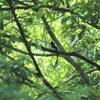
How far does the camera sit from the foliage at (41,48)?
6.44ft

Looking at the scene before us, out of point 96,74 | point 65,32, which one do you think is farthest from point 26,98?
point 96,74

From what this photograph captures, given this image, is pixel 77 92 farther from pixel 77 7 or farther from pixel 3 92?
pixel 77 7

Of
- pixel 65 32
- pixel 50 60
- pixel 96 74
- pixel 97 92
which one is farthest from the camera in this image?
pixel 50 60

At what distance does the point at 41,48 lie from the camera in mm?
3633

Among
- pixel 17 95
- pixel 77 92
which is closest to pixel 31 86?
pixel 77 92

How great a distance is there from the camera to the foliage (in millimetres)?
1962

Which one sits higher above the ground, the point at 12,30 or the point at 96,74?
the point at 12,30

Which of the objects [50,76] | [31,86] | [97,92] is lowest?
[50,76]

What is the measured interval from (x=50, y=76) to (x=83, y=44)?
2454 millimetres

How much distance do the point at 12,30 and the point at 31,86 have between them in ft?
4.37

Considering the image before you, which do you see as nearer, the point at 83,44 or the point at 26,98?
the point at 26,98

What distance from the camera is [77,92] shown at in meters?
2.17

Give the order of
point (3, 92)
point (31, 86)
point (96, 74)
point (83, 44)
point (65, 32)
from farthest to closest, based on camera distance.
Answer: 1. point (96, 74)
2. point (83, 44)
3. point (65, 32)
4. point (31, 86)
5. point (3, 92)

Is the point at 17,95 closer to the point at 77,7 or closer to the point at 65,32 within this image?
the point at 77,7
